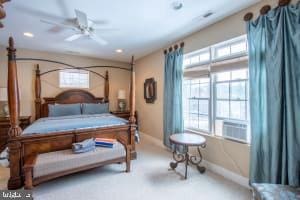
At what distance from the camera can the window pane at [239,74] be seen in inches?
98.6

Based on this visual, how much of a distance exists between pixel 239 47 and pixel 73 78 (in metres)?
4.55

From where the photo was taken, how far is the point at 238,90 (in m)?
2.62

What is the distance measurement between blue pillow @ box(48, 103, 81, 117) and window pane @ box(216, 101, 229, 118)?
3.62 metres

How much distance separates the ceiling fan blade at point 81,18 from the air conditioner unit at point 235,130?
279cm

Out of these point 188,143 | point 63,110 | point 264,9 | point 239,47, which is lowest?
point 188,143

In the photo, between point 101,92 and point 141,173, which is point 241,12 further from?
point 101,92

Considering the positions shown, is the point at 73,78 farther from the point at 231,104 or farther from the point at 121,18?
the point at 231,104

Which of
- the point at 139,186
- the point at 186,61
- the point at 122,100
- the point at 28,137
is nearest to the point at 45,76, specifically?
the point at 122,100

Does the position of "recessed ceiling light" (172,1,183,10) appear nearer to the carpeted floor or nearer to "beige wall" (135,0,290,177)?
"beige wall" (135,0,290,177)

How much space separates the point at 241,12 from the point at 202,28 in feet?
2.43

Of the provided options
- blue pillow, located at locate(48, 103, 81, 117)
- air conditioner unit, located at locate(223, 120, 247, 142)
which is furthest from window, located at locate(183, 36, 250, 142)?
blue pillow, located at locate(48, 103, 81, 117)

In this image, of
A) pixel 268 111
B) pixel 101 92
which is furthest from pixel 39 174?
pixel 101 92

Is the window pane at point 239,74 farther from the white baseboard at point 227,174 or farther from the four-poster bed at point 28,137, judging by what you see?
the four-poster bed at point 28,137

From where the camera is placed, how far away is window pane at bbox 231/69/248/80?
98.6 inches
